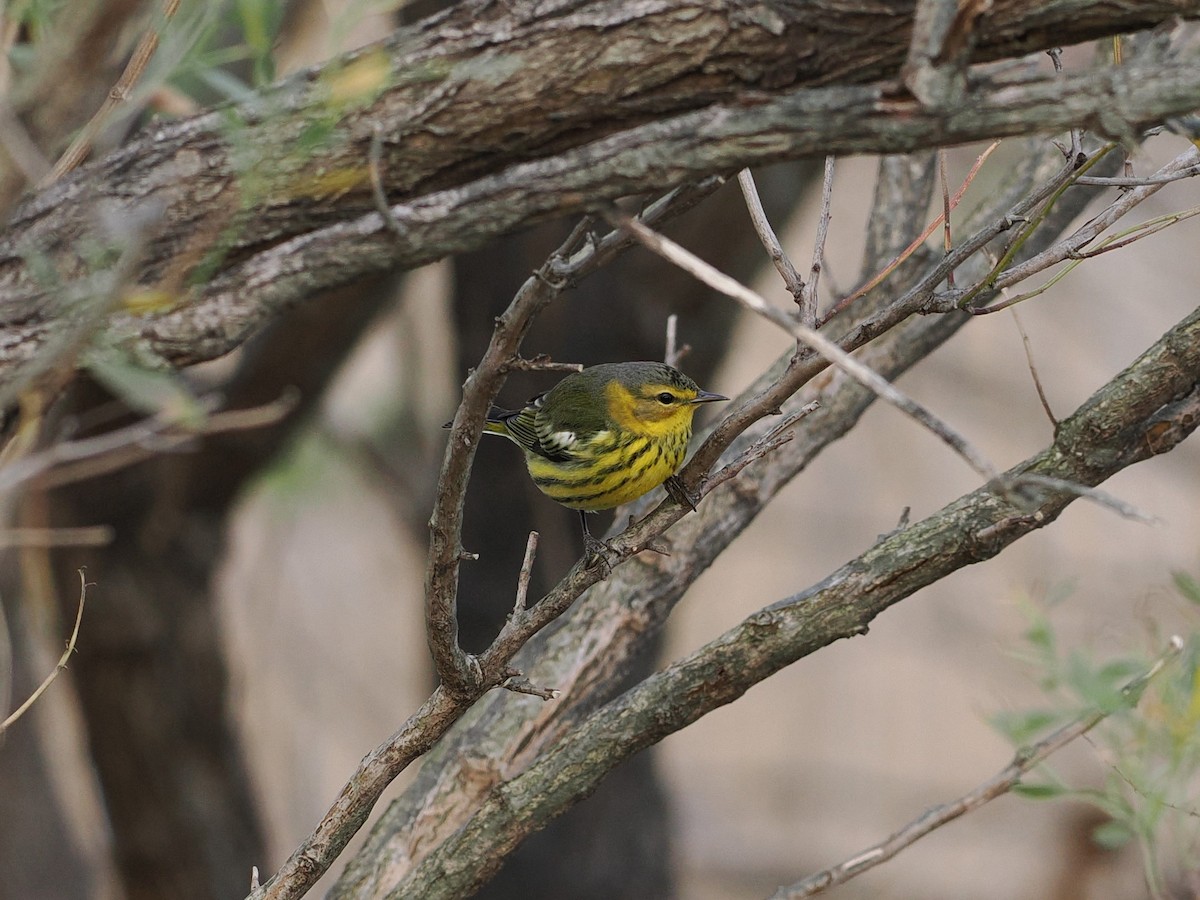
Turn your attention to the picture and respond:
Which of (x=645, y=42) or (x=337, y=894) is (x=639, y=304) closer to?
(x=337, y=894)

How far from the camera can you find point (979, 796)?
1.90 metres

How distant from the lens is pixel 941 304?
1882mm

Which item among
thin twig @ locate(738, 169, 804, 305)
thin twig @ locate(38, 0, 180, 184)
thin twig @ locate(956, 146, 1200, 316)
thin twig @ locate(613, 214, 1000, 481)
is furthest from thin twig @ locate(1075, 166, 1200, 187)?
thin twig @ locate(38, 0, 180, 184)

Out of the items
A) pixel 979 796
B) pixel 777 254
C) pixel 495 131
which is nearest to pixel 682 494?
pixel 777 254

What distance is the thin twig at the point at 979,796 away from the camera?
1853 millimetres

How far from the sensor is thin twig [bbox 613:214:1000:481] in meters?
1.22

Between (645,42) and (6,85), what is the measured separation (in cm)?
90

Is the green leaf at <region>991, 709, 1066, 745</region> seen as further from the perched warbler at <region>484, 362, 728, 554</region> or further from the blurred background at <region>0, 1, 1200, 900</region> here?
the perched warbler at <region>484, 362, 728, 554</region>

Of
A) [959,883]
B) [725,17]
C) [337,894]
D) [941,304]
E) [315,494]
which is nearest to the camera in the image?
[725,17]

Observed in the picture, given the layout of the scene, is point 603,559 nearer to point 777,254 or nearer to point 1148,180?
point 777,254

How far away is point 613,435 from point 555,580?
1965 mm

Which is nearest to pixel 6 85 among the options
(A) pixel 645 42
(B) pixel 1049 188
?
(A) pixel 645 42

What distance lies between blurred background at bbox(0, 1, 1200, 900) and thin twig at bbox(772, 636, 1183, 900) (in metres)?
0.52

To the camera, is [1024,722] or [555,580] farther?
[555,580]
